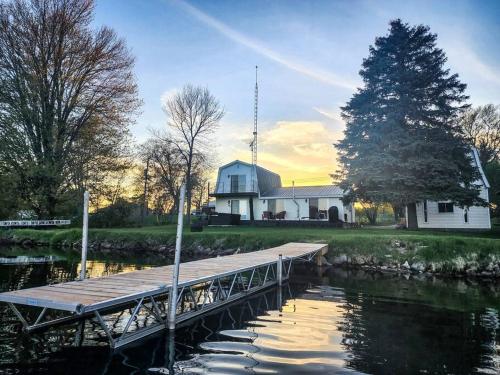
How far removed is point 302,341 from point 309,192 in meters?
26.4

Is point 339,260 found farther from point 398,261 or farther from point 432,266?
point 432,266

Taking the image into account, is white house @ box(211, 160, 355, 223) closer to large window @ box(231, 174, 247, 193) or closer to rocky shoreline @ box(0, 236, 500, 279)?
large window @ box(231, 174, 247, 193)

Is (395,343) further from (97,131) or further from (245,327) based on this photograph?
(97,131)

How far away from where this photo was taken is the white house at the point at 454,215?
80.9 feet

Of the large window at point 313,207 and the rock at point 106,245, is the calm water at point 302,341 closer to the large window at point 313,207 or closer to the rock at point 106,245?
the rock at point 106,245

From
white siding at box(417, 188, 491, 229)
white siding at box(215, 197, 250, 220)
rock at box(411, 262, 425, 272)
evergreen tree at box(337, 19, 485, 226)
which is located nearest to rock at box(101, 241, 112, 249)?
white siding at box(215, 197, 250, 220)

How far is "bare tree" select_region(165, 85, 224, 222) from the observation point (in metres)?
32.3

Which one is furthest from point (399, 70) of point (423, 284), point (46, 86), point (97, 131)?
point (46, 86)

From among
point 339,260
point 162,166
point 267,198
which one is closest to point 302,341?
point 339,260

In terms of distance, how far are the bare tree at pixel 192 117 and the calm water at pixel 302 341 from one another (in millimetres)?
23801

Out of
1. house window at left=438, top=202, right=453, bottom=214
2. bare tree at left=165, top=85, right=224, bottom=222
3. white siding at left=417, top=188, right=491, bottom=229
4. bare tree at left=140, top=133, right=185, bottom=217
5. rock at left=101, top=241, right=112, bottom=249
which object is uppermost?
bare tree at left=165, top=85, right=224, bottom=222

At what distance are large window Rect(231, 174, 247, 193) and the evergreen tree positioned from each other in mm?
11772

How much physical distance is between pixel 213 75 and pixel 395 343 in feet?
65.5

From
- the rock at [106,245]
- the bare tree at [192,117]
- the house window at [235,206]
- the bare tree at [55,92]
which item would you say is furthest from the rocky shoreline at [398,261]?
the house window at [235,206]
